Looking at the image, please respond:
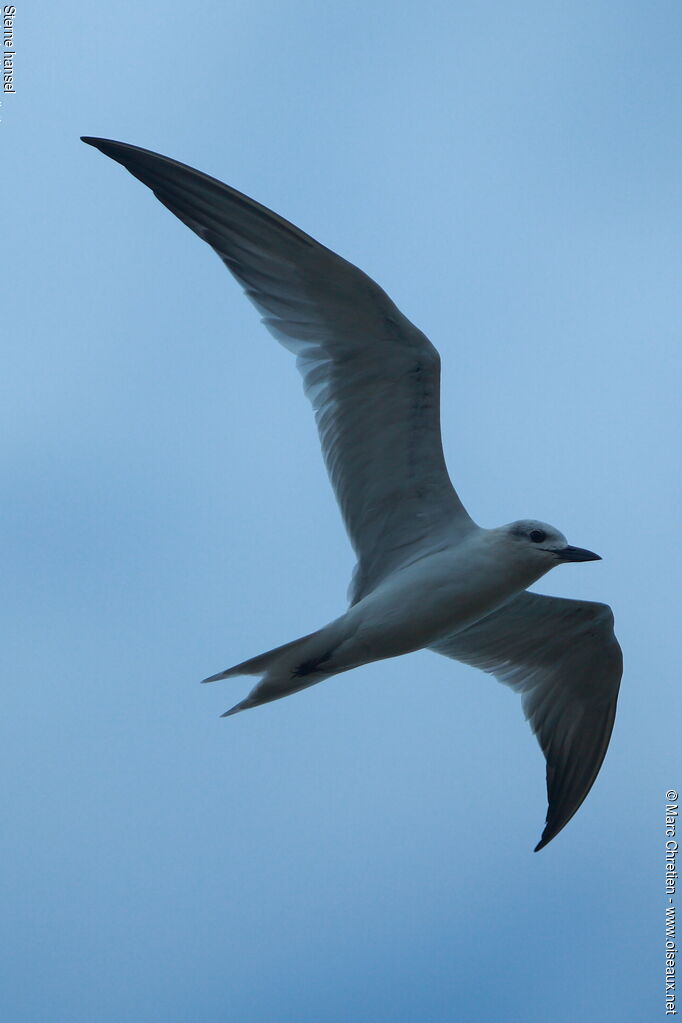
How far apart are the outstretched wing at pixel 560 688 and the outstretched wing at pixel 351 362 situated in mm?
1475

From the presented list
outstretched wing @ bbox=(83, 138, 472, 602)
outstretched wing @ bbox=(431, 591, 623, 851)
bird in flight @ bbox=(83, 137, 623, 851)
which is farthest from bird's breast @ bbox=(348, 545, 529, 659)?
outstretched wing @ bbox=(431, 591, 623, 851)

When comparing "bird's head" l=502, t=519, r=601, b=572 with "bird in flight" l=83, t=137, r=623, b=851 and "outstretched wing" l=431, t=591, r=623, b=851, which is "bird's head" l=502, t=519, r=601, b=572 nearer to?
"bird in flight" l=83, t=137, r=623, b=851

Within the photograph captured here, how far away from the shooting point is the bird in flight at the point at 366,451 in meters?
9.41

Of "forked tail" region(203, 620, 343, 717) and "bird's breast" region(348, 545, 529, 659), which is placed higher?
"bird's breast" region(348, 545, 529, 659)

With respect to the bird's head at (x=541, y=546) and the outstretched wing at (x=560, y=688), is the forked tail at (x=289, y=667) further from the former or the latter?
the outstretched wing at (x=560, y=688)

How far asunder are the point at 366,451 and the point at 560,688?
2834 mm

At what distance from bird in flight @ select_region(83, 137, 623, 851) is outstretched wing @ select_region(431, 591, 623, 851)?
4.58ft

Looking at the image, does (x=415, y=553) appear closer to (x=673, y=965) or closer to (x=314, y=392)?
(x=314, y=392)

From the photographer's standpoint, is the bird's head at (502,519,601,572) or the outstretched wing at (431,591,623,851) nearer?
the bird's head at (502,519,601,572)

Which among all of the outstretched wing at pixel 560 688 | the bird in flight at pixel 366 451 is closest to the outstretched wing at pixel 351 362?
the bird in flight at pixel 366 451

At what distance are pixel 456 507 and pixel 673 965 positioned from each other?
399 cm

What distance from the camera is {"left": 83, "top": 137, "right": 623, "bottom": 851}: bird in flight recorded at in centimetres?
941

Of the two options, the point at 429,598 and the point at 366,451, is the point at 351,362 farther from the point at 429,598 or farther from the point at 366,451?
the point at 429,598

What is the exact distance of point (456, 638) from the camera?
1127 centimetres
